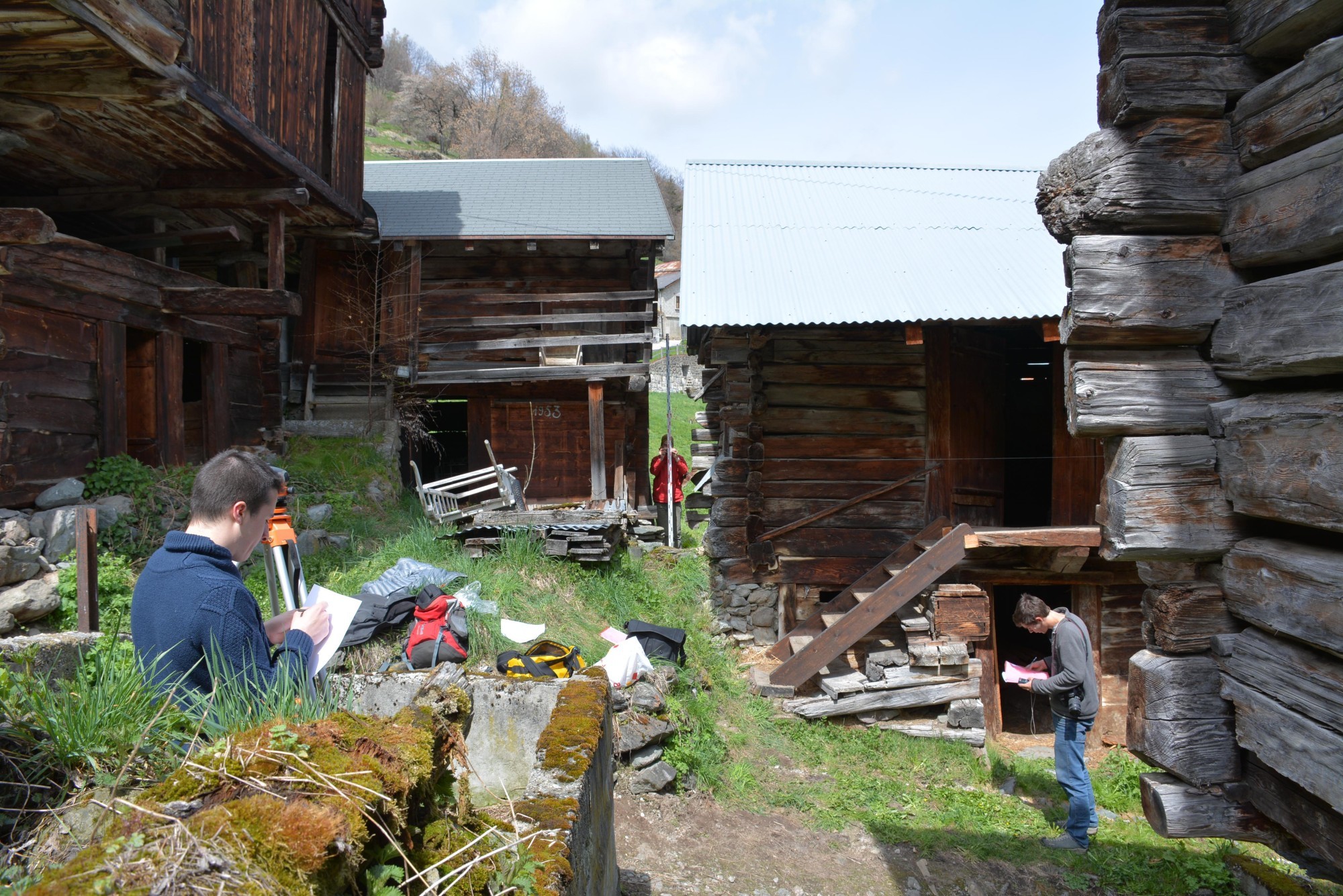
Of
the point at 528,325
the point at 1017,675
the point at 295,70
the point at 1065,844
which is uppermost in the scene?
the point at 295,70

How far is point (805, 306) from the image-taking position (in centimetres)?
840

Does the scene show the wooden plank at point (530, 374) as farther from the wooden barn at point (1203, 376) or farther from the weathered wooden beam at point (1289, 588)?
the weathered wooden beam at point (1289, 588)

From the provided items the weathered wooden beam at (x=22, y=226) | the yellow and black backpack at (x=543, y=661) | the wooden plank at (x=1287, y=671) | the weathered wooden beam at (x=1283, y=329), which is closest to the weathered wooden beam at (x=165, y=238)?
the weathered wooden beam at (x=22, y=226)

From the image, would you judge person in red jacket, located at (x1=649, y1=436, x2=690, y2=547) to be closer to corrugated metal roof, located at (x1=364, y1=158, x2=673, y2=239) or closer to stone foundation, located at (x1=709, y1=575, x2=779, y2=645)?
corrugated metal roof, located at (x1=364, y1=158, x2=673, y2=239)

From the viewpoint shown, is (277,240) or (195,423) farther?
(195,423)

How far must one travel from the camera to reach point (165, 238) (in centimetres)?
971

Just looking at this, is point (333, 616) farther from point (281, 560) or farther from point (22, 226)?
point (22, 226)

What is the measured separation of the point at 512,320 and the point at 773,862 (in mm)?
10310

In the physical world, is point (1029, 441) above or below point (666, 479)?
above

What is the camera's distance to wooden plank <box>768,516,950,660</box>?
866cm

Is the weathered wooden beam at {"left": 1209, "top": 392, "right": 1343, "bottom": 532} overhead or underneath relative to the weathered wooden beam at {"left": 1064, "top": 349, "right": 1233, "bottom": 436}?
underneath

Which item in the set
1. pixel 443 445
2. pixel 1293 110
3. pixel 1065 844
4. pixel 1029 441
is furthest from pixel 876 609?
pixel 443 445

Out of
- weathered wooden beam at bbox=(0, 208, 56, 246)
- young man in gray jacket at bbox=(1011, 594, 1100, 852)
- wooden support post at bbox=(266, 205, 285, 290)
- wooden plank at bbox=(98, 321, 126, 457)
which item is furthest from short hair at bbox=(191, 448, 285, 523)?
wooden support post at bbox=(266, 205, 285, 290)

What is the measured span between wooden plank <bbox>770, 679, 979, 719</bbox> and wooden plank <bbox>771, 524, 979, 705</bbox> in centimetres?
8
